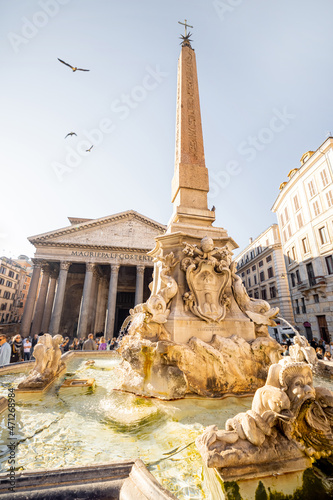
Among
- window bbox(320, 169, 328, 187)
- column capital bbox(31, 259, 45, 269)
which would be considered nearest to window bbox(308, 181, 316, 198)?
window bbox(320, 169, 328, 187)

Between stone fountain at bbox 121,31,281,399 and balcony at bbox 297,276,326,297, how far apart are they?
17.2 m

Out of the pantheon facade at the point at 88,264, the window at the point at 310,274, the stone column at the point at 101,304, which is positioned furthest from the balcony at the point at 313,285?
the stone column at the point at 101,304

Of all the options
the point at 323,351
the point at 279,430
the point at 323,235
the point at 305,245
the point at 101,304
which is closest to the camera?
the point at 279,430

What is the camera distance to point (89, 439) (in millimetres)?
2326

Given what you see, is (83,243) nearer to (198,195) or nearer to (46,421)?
(198,195)

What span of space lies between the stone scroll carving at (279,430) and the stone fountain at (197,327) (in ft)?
5.24

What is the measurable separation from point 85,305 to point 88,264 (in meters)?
4.48

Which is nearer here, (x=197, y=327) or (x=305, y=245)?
(x=197, y=327)

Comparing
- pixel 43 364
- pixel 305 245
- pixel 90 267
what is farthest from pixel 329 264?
pixel 90 267

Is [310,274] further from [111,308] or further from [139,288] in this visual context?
[111,308]

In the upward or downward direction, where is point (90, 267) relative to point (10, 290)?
downward

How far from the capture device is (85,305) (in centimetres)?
2298

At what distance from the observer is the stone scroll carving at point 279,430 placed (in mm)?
1579

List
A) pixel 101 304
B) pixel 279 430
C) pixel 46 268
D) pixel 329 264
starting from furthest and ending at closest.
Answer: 1. pixel 101 304
2. pixel 46 268
3. pixel 329 264
4. pixel 279 430
